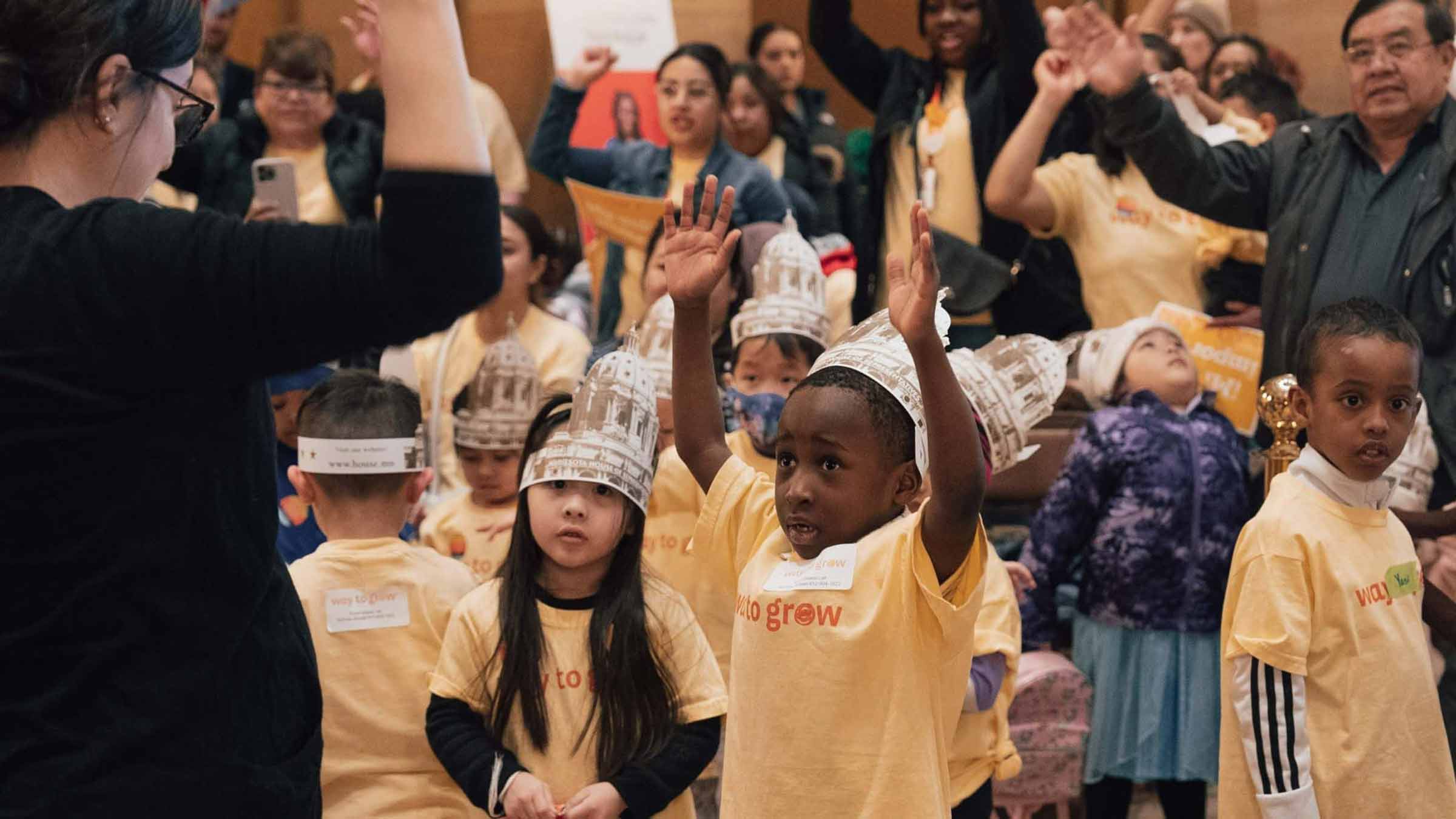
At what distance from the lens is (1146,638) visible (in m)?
4.39

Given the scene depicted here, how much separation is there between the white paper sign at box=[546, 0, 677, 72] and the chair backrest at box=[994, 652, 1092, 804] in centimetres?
399

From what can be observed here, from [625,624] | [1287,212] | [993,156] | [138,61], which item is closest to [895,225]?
[993,156]

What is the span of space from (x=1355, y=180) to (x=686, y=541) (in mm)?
2011

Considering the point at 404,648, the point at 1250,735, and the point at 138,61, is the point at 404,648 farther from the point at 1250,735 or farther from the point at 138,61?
the point at 138,61

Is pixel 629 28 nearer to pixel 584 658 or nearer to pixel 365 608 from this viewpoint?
pixel 365 608

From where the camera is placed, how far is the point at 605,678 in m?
3.11

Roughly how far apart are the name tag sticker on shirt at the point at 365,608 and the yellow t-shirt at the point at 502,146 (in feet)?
14.5

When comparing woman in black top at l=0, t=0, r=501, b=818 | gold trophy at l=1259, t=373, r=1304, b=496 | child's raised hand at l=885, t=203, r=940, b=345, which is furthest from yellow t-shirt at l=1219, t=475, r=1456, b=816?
woman in black top at l=0, t=0, r=501, b=818

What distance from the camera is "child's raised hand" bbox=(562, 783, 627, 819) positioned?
298 centimetres

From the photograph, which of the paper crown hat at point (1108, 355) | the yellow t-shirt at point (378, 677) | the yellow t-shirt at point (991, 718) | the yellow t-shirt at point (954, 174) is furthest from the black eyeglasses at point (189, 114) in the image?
the yellow t-shirt at point (954, 174)

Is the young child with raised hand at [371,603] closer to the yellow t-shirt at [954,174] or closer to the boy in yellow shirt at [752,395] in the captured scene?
the boy in yellow shirt at [752,395]

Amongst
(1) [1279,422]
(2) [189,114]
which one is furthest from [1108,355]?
(2) [189,114]

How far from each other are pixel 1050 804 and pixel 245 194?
3.78m

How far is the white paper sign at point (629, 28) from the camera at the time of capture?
7.24 m
